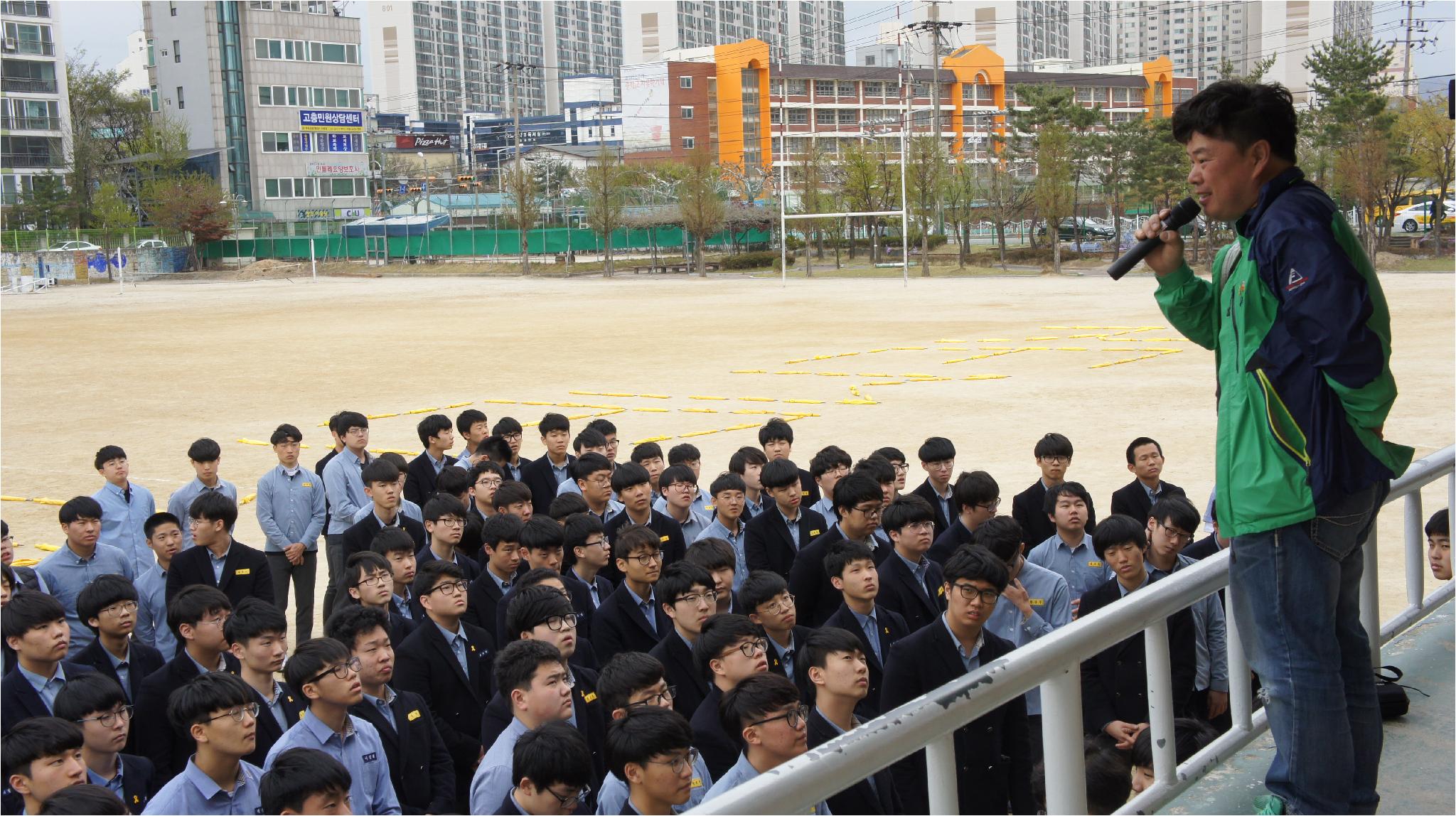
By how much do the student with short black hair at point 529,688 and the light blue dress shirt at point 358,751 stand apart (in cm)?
43

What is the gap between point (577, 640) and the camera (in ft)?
17.7

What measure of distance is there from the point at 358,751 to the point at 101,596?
1910 millimetres

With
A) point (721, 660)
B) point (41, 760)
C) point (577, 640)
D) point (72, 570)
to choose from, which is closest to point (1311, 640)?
point (721, 660)

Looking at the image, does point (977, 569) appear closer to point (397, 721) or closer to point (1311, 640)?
point (1311, 640)

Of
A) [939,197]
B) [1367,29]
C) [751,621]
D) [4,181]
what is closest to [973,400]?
[751,621]

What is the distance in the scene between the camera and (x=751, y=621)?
471cm

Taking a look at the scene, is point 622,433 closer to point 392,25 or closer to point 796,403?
point 796,403

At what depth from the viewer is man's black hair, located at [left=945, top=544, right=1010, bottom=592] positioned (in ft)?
15.2

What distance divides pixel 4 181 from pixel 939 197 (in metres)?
53.0

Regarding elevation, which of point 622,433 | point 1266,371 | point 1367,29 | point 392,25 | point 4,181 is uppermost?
point 392,25

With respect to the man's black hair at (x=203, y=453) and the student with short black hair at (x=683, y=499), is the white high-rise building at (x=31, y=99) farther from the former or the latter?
the student with short black hair at (x=683, y=499)

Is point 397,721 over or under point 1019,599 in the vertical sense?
under

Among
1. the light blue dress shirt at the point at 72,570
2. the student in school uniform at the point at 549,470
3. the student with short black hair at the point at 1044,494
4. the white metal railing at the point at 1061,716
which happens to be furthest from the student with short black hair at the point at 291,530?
the white metal railing at the point at 1061,716

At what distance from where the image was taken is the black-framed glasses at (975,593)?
4.59 meters
